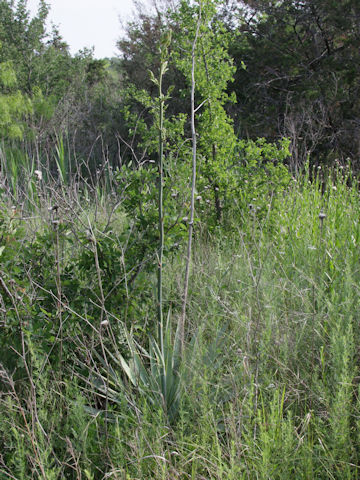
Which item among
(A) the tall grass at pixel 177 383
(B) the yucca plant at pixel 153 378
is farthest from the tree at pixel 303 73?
(B) the yucca plant at pixel 153 378

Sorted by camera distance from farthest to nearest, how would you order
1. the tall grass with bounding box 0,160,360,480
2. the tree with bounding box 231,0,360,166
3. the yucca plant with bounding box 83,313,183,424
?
the tree with bounding box 231,0,360,166
the yucca plant with bounding box 83,313,183,424
the tall grass with bounding box 0,160,360,480

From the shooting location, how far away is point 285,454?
145 cm

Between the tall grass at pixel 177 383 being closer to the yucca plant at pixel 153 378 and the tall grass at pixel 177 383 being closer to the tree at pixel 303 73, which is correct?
the yucca plant at pixel 153 378

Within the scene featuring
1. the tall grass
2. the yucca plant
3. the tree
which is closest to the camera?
the tall grass

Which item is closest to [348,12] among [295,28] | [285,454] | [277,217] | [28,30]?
[295,28]

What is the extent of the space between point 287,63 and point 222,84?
15.2 feet

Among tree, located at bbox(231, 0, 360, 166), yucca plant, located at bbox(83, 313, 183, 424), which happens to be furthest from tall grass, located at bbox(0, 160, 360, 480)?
tree, located at bbox(231, 0, 360, 166)

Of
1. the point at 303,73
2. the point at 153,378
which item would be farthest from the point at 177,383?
the point at 303,73

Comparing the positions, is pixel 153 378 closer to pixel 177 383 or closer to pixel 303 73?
pixel 177 383

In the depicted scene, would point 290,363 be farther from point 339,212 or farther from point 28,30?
point 28,30

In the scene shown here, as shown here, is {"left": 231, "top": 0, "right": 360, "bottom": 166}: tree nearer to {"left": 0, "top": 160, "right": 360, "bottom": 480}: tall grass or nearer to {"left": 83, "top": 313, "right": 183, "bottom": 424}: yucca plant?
{"left": 0, "top": 160, "right": 360, "bottom": 480}: tall grass

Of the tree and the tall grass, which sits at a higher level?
the tree

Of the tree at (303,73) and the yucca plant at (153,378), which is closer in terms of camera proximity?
the yucca plant at (153,378)

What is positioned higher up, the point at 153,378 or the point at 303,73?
the point at 303,73
